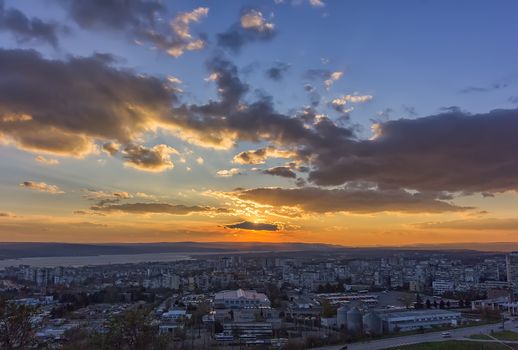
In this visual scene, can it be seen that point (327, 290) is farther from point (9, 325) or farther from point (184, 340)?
point (9, 325)

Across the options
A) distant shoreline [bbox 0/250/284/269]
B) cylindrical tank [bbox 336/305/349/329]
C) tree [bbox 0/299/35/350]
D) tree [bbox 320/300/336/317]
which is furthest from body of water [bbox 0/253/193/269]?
tree [bbox 0/299/35/350]

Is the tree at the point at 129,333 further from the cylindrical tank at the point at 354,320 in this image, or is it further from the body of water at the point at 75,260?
the body of water at the point at 75,260

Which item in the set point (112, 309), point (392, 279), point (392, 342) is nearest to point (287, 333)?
point (392, 342)

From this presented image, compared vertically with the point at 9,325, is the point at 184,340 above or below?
below

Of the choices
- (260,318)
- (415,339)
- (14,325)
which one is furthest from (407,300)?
(14,325)

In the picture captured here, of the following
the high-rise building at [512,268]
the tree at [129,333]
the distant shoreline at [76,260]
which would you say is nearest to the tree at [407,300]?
the high-rise building at [512,268]

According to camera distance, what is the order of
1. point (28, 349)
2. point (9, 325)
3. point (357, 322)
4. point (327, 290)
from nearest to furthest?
point (9, 325)
point (28, 349)
point (357, 322)
point (327, 290)

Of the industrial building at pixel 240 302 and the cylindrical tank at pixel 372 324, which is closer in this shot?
the cylindrical tank at pixel 372 324

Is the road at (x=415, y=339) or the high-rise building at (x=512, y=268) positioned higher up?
the high-rise building at (x=512, y=268)
